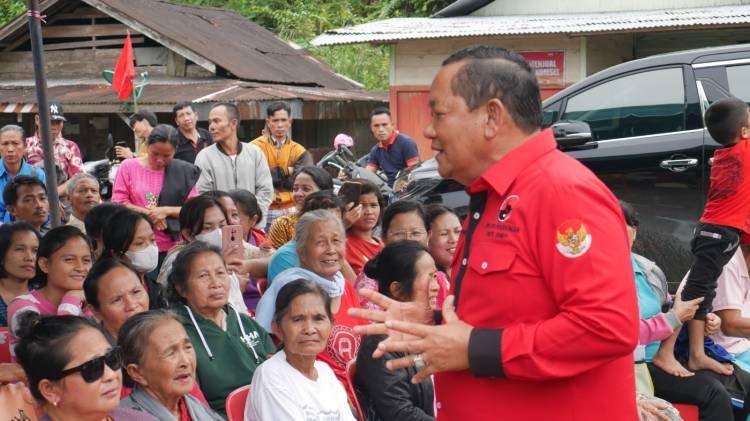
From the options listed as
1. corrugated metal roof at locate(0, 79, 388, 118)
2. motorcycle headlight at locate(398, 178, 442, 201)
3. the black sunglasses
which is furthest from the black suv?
corrugated metal roof at locate(0, 79, 388, 118)

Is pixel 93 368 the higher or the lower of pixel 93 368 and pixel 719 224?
the lower

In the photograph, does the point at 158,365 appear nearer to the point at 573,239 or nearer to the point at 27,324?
the point at 27,324

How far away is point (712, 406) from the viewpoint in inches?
219

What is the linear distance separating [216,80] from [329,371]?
13098 millimetres

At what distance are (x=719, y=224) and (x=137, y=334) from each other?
3.68 meters

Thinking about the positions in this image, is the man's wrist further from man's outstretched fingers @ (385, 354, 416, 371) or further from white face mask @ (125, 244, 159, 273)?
white face mask @ (125, 244, 159, 273)

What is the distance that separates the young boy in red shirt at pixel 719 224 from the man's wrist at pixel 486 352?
3527mm

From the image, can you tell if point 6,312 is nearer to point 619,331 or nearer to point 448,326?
point 448,326

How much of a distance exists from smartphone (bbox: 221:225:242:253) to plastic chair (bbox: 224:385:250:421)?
1373 mm

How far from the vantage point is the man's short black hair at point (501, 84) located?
2.58 m

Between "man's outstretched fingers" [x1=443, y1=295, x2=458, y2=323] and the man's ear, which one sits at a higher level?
the man's ear

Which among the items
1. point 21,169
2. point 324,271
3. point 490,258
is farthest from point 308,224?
point 21,169

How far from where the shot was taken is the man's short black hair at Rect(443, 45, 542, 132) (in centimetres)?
258

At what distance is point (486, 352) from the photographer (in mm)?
2480
